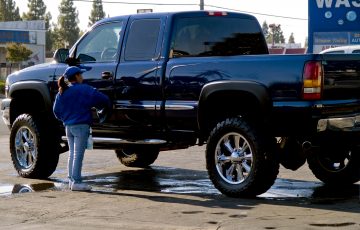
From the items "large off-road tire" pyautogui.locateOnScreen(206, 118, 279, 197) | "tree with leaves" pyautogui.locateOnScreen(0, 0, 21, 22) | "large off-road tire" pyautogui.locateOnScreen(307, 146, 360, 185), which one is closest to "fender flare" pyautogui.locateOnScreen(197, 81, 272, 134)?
"large off-road tire" pyautogui.locateOnScreen(206, 118, 279, 197)

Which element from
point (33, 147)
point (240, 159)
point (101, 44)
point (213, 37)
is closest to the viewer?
point (240, 159)

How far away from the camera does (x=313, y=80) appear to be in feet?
25.5

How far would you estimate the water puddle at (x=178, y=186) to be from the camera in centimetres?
885

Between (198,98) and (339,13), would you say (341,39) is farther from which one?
(198,98)

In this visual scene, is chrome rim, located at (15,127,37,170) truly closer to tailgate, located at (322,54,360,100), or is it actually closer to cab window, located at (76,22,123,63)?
cab window, located at (76,22,123,63)

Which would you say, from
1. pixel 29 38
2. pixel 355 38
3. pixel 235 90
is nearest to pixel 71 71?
pixel 235 90

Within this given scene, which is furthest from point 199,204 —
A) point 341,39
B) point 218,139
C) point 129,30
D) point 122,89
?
point 341,39

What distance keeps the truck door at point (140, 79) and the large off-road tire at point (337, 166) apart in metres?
2.01

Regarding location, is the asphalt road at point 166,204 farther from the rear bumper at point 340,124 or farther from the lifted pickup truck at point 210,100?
the rear bumper at point 340,124

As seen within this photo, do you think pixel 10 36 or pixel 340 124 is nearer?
pixel 340 124

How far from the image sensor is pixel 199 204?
8.12 meters

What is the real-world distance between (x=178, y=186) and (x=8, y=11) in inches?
5062

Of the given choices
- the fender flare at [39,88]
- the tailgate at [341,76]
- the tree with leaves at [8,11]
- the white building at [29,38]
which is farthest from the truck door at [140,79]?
the tree with leaves at [8,11]

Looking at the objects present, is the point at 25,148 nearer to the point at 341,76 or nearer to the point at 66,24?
the point at 341,76
